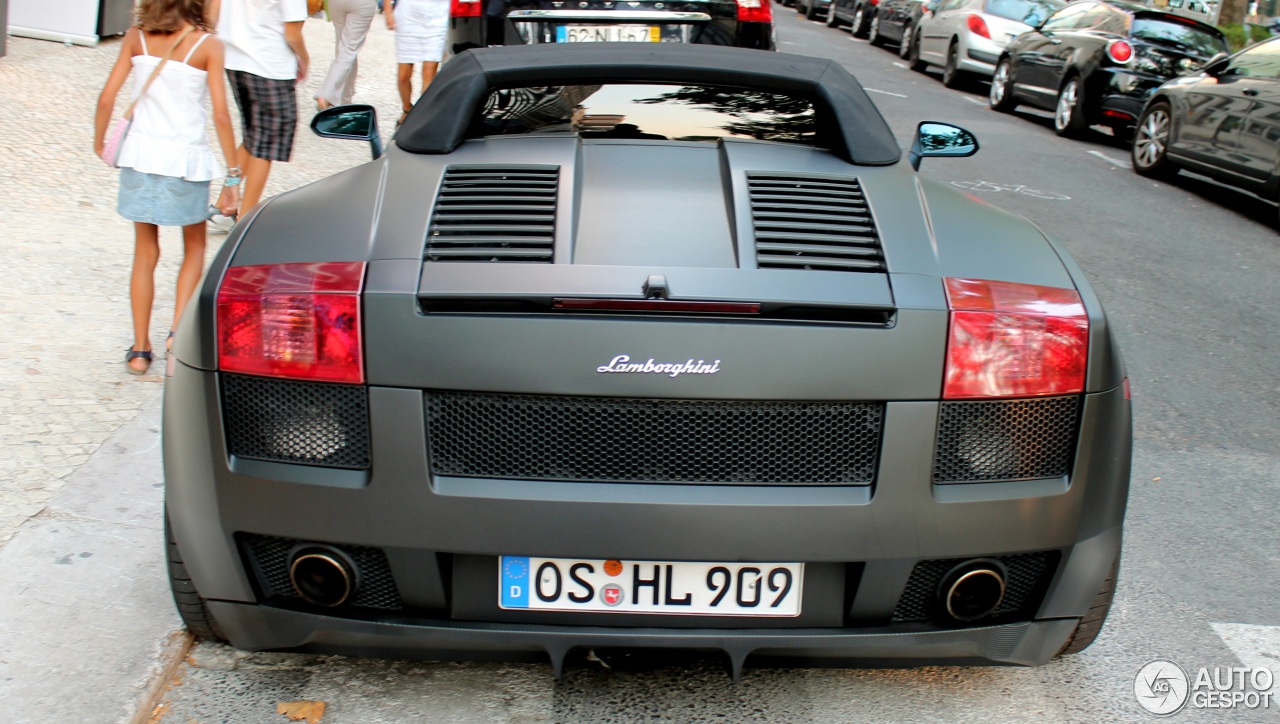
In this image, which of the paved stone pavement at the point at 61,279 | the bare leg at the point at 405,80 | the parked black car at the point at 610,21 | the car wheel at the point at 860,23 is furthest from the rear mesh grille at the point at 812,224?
the car wheel at the point at 860,23

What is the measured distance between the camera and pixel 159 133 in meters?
5.09

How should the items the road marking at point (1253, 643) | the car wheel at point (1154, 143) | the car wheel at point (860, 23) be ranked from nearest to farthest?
the road marking at point (1253, 643), the car wheel at point (1154, 143), the car wheel at point (860, 23)

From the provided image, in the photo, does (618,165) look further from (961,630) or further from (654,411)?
(961,630)

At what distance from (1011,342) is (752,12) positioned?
6315mm

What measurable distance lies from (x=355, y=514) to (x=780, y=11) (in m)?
37.6

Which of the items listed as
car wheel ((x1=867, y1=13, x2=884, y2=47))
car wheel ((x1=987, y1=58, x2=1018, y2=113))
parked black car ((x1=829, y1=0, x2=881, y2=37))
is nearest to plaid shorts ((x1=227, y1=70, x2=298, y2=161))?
car wheel ((x1=987, y1=58, x2=1018, y2=113))

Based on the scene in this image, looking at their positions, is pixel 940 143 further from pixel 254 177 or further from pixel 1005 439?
pixel 254 177

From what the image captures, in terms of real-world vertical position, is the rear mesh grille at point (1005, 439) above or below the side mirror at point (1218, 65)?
above

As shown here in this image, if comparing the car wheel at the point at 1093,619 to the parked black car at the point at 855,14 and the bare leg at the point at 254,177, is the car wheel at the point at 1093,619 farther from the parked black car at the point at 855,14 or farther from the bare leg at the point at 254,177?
the parked black car at the point at 855,14

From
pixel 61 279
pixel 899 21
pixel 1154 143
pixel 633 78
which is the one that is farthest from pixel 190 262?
pixel 899 21

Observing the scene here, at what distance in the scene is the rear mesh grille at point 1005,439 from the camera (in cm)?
257

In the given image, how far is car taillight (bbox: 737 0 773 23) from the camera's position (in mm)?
8508

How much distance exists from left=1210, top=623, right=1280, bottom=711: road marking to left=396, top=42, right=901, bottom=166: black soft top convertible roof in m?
1.63

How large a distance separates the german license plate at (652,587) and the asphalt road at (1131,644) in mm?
498
